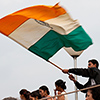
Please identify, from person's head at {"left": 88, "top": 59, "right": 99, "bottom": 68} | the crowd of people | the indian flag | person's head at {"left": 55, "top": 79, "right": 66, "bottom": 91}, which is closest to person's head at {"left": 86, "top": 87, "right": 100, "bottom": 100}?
the crowd of people

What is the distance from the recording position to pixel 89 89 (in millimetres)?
10195

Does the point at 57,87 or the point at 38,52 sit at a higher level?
the point at 38,52

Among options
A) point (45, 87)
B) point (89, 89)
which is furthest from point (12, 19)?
point (89, 89)

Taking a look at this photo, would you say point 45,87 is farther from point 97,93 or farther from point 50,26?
point 97,93

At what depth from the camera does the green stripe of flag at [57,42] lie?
51.9ft

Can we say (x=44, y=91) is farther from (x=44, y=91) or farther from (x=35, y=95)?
(x=35, y=95)

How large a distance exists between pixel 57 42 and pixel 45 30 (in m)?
0.69

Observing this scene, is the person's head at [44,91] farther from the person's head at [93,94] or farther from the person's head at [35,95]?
the person's head at [93,94]

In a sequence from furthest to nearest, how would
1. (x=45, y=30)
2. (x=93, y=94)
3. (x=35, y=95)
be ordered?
(x=45, y=30), (x=35, y=95), (x=93, y=94)

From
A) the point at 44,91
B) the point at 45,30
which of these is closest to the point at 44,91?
the point at 44,91

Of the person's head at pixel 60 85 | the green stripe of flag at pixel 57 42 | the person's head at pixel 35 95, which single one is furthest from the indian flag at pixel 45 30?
the person's head at pixel 60 85

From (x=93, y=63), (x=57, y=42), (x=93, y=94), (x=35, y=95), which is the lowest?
(x=93, y=94)

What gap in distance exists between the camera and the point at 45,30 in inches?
650

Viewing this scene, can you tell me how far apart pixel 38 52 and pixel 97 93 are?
616cm
